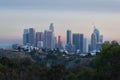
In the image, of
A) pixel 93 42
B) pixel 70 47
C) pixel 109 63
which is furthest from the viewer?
pixel 93 42

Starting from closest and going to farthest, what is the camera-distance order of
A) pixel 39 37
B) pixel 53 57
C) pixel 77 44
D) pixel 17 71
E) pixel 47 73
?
pixel 47 73
pixel 17 71
pixel 53 57
pixel 77 44
pixel 39 37

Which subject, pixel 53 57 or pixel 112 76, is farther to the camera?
pixel 53 57

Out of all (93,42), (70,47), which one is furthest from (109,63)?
(93,42)

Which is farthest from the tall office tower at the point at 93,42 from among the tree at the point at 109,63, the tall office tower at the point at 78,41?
the tree at the point at 109,63

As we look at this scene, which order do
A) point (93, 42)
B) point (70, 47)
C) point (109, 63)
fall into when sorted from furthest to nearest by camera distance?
1. point (93, 42)
2. point (70, 47)
3. point (109, 63)

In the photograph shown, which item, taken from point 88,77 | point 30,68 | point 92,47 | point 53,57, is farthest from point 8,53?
point 88,77

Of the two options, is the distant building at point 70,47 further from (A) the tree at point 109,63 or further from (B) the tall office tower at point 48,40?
(A) the tree at point 109,63

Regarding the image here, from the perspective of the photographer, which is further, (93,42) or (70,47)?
(93,42)

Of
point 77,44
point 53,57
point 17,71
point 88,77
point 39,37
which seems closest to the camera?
point 88,77

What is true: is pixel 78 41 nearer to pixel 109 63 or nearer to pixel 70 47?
pixel 70 47

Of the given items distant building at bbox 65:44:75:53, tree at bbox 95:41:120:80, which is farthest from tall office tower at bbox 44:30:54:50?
tree at bbox 95:41:120:80

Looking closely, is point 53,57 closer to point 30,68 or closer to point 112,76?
point 30,68
